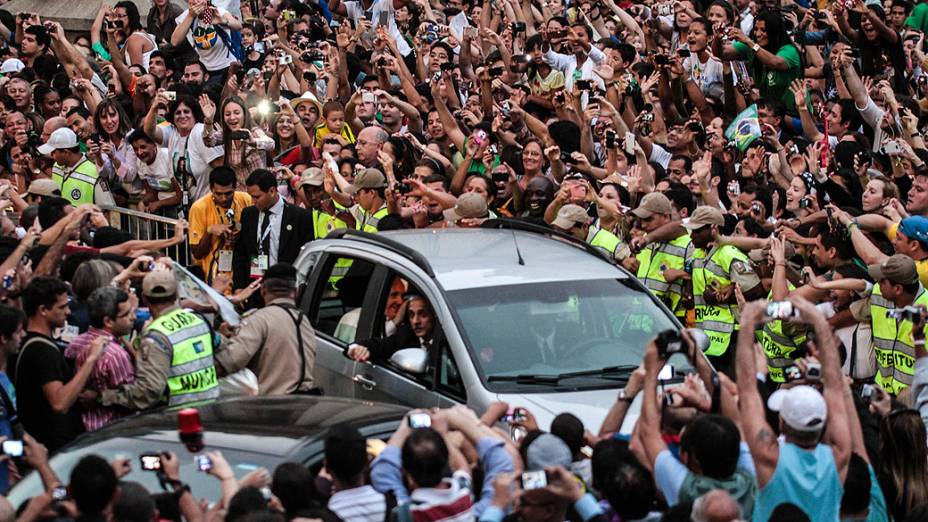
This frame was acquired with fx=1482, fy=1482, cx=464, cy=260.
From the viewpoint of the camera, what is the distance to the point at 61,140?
43.9ft

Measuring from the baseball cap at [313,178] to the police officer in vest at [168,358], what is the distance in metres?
4.03

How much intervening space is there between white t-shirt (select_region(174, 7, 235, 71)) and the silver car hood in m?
10.6

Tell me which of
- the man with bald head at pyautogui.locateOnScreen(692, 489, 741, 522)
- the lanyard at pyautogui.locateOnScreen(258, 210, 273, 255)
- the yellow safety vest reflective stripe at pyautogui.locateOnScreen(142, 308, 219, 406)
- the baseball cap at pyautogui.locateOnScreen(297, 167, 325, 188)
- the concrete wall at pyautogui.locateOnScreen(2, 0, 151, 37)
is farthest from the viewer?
the concrete wall at pyautogui.locateOnScreen(2, 0, 151, 37)

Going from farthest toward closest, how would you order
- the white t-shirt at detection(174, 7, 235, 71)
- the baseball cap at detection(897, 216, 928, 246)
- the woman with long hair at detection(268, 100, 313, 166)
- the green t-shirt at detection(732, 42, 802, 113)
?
the white t-shirt at detection(174, 7, 235, 71) → the green t-shirt at detection(732, 42, 802, 113) → the woman with long hair at detection(268, 100, 313, 166) → the baseball cap at detection(897, 216, 928, 246)

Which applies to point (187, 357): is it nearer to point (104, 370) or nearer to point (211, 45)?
point (104, 370)

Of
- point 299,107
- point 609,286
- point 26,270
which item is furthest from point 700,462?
point 299,107

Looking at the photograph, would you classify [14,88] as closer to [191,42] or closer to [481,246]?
[191,42]

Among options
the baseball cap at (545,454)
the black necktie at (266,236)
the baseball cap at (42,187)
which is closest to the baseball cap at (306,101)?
the baseball cap at (42,187)

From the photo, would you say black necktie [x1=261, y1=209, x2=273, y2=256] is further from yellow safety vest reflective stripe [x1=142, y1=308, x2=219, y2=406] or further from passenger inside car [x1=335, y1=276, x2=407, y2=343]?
yellow safety vest reflective stripe [x1=142, y1=308, x2=219, y2=406]

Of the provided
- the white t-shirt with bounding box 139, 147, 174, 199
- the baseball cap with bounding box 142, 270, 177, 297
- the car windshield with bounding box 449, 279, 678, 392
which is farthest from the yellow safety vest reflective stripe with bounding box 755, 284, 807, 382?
the white t-shirt with bounding box 139, 147, 174, 199

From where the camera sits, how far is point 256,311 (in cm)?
866

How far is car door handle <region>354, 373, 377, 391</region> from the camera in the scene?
8692 mm

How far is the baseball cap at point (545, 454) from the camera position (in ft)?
19.3

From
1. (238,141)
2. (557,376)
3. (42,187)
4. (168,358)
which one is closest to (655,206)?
(557,376)
